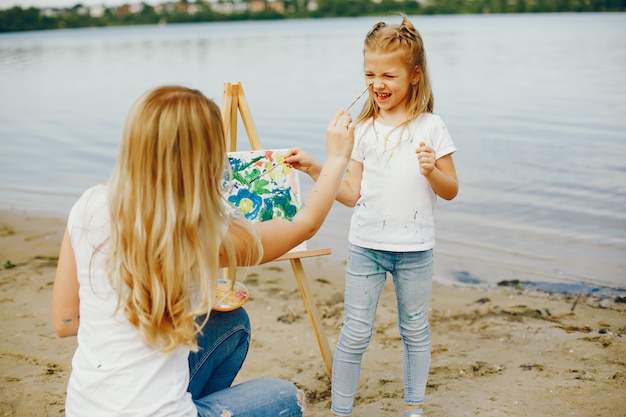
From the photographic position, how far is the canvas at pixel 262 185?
384 cm

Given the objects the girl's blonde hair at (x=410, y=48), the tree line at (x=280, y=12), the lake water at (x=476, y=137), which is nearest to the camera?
the girl's blonde hair at (x=410, y=48)

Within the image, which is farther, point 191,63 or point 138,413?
point 191,63

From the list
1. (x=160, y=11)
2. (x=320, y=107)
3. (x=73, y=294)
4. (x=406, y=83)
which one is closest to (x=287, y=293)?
(x=406, y=83)

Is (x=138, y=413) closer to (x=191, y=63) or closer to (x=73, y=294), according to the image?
(x=73, y=294)

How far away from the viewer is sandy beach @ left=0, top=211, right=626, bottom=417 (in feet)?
11.8

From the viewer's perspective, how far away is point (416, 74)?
3.24 metres

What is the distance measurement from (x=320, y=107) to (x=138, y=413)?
12.5 meters

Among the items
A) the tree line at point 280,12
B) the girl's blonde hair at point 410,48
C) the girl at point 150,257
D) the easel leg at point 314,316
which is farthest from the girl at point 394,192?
the tree line at point 280,12

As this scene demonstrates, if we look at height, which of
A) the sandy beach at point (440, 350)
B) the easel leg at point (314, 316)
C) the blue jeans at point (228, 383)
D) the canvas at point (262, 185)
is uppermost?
the canvas at point (262, 185)

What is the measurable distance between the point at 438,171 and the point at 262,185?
45.9 inches

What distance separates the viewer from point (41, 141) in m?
12.1

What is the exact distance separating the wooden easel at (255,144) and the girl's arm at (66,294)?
1.58 meters

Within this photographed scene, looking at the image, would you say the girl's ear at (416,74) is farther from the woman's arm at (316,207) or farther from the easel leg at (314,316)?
the easel leg at (314,316)

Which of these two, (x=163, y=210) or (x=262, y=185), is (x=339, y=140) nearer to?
(x=163, y=210)
